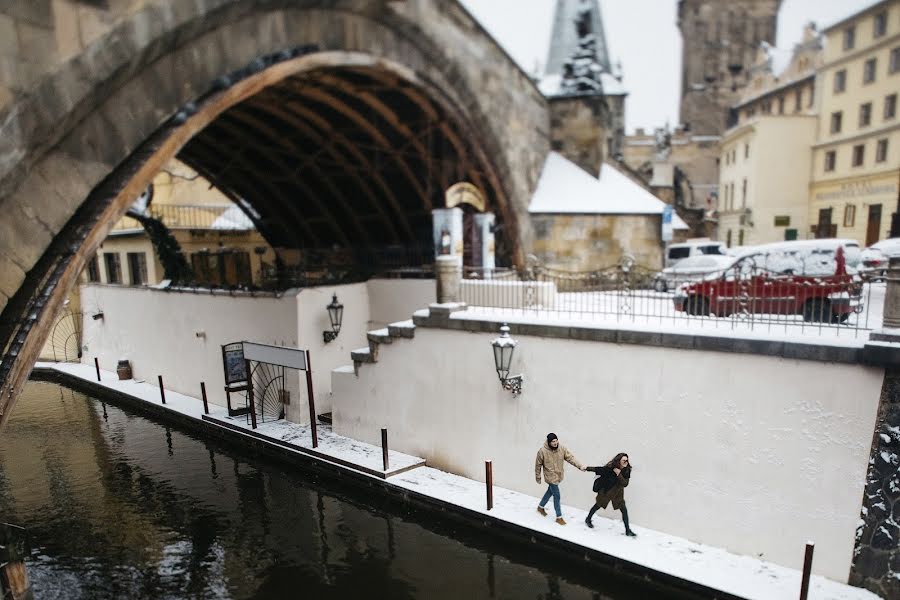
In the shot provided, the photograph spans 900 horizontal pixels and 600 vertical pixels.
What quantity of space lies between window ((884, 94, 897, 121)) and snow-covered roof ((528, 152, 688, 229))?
1370 cm

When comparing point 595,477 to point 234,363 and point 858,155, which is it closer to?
point 234,363

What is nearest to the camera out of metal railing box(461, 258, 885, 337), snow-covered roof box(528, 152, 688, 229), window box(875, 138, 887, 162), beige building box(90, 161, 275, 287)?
metal railing box(461, 258, 885, 337)

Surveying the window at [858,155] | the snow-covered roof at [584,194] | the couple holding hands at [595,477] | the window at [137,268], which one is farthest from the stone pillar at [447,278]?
the window at [858,155]

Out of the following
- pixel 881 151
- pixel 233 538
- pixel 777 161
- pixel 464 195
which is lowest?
pixel 233 538

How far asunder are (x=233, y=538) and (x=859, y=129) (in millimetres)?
32665

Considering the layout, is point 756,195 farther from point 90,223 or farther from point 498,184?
point 90,223

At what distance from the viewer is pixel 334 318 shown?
1524 cm

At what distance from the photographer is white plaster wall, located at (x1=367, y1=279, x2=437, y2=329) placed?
16.2 m

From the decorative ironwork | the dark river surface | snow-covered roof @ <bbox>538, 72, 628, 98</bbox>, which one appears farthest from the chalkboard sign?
snow-covered roof @ <bbox>538, 72, 628, 98</bbox>

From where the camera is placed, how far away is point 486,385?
36.1ft

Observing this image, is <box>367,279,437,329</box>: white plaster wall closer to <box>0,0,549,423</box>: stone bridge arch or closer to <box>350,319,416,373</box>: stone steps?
<box>350,319,416,373</box>: stone steps

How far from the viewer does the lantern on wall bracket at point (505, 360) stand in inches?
391

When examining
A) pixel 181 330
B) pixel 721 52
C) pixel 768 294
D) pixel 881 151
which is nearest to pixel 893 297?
pixel 768 294

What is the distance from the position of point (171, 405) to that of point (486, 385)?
1121 centimetres
